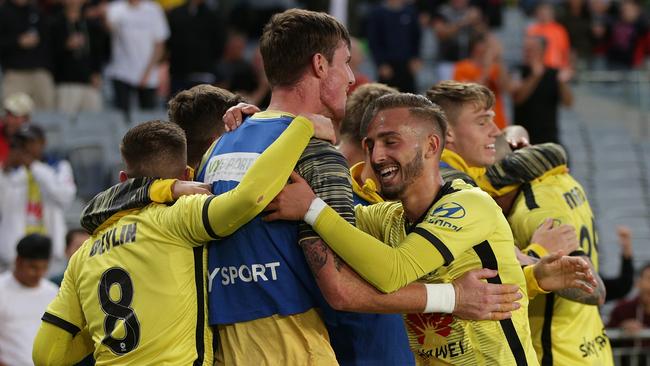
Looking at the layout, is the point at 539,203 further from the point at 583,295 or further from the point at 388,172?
the point at 388,172

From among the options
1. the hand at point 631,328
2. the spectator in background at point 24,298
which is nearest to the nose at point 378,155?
the spectator in background at point 24,298

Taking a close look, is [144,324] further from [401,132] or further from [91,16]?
[91,16]

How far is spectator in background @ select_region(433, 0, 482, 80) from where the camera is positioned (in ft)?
58.1

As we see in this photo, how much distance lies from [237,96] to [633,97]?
39.2ft

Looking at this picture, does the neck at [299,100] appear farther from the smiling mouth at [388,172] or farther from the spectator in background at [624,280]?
the spectator in background at [624,280]

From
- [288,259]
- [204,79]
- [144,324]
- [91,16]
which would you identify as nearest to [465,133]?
[288,259]

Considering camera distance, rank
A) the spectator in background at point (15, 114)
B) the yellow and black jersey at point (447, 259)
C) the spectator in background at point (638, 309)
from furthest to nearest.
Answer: the spectator in background at point (15, 114), the spectator in background at point (638, 309), the yellow and black jersey at point (447, 259)

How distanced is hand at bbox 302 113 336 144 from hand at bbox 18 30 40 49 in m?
9.92

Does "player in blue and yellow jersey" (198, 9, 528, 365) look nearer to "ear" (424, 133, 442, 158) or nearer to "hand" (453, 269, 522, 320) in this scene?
"hand" (453, 269, 522, 320)

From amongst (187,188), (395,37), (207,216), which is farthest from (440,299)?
(395,37)

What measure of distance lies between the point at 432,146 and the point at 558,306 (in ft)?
5.46

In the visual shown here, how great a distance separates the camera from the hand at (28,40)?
1418cm

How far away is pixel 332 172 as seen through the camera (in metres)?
4.83

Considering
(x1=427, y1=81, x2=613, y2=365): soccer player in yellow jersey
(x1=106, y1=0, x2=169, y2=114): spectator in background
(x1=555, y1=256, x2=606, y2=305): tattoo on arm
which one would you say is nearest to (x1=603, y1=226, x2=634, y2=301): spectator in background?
(x1=427, y1=81, x2=613, y2=365): soccer player in yellow jersey
